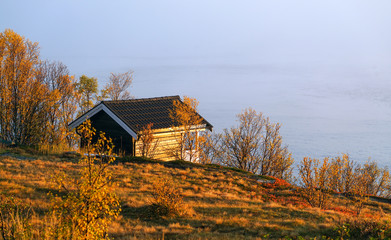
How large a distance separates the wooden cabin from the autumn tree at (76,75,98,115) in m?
15.8

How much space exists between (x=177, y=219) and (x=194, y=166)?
47.2ft

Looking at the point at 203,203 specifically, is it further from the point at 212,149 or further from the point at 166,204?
the point at 212,149

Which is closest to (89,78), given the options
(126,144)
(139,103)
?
(139,103)

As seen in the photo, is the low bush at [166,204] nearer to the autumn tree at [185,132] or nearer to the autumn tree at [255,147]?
the autumn tree at [185,132]

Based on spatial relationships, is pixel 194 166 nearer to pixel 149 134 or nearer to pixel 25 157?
pixel 149 134

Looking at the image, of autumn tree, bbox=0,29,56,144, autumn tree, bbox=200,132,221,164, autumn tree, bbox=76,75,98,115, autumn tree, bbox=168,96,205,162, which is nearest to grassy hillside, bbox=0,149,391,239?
autumn tree, bbox=168,96,205,162

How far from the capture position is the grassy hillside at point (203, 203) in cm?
1067

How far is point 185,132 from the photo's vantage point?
2819 centimetres

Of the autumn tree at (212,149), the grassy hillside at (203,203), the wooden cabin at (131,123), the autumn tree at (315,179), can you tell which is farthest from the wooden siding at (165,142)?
the autumn tree at (315,179)

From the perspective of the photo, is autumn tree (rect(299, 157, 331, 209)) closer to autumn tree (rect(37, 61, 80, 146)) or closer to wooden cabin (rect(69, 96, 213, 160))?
wooden cabin (rect(69, 96, 213, 160))

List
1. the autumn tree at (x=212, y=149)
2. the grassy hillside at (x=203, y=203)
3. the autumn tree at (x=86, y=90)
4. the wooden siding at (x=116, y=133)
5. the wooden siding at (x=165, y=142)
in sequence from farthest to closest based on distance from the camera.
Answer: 1. the autumn tree at (x=86, y=90)
2. the autumn tree at (x=212, y=149)
3. the wooden siding at (x=165, y=142)
4. the wooden siding at (x=116, y=133)
5. the grassy hillside at (x=203, y=203)

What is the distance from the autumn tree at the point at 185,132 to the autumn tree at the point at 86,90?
679 inches

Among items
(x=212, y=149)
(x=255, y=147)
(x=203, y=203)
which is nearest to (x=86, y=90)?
(x=212, y=149)

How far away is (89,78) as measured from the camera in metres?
43.4
